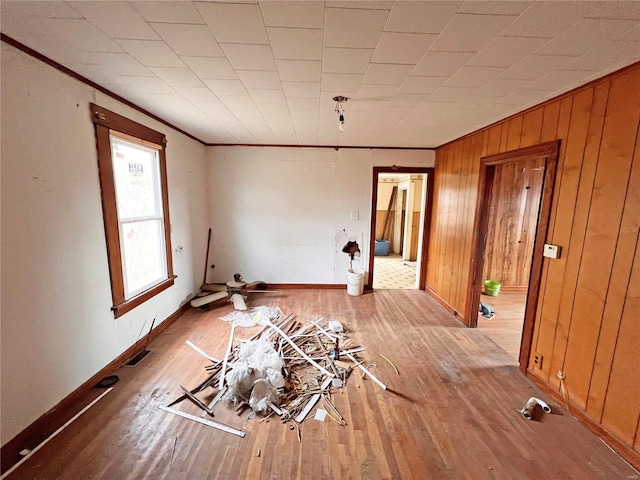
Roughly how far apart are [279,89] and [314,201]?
258 centimetres

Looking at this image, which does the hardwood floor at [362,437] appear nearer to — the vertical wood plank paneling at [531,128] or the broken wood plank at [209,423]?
the broken wood plank at [209,423]

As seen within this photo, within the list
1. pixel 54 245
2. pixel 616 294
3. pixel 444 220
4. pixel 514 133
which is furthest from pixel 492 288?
pixel 54 245

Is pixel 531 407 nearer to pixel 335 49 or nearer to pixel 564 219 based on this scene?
pixel 564 219

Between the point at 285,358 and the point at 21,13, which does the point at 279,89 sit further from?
the point at 285,358

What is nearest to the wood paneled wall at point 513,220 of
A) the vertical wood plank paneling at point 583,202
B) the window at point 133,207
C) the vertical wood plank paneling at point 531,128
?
the vertical wood plank paneling at point 531,128

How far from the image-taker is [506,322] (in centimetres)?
370

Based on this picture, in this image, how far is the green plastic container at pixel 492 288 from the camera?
184 inches

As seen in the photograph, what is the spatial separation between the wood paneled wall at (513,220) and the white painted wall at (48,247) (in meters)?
5.40

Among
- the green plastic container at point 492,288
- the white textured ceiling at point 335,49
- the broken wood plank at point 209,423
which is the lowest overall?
the broken wood plank at point 209,423

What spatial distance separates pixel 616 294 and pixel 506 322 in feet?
7.13

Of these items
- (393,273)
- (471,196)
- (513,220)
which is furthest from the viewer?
(393,273)

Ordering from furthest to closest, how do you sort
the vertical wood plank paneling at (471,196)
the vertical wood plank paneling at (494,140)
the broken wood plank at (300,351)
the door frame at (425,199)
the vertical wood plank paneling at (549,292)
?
1. the door frame at (425,199)
2. the vertical wood plank paneling at (471,196)
3. the vertical wood plank paneling at (494,140)
4. the broken wood plank at (300,351)
5. the vertical wood plank paneling at (549,292)

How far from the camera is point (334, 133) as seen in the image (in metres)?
3.76

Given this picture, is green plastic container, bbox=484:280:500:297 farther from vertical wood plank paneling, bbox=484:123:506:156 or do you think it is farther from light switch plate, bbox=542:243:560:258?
light switch plate, bbox=542:243:560:258
